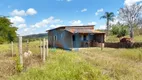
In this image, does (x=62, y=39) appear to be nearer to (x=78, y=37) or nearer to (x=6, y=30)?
(x=78, y=37)

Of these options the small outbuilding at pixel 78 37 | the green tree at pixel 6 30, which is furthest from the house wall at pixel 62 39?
the green tree at pixel 6 30

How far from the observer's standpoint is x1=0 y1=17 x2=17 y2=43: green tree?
54125mm

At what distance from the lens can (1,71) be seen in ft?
27.8

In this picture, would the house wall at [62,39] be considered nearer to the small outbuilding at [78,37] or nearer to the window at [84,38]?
the small outbuilding at [78,37]

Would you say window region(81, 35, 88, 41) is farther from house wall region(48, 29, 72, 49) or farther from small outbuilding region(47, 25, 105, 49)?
house wall region(48, 29, 72, 49)

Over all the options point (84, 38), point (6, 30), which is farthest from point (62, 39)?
point (6, 30)

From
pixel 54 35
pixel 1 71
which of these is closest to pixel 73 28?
pixel 54 35

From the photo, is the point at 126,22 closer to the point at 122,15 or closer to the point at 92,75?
the point at 122,15

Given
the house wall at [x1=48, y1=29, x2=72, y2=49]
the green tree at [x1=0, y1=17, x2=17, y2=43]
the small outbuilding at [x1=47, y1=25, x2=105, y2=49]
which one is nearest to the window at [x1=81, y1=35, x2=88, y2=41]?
the small outbuilding at [x1=47, y1=25, x2=105, y2=49]

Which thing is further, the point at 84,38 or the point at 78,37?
the point at 84,38

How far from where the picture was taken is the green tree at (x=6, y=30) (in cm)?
5412

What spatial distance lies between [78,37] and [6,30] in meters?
34.4

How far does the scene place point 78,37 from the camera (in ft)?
90.4

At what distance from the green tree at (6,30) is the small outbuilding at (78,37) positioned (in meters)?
29.4
